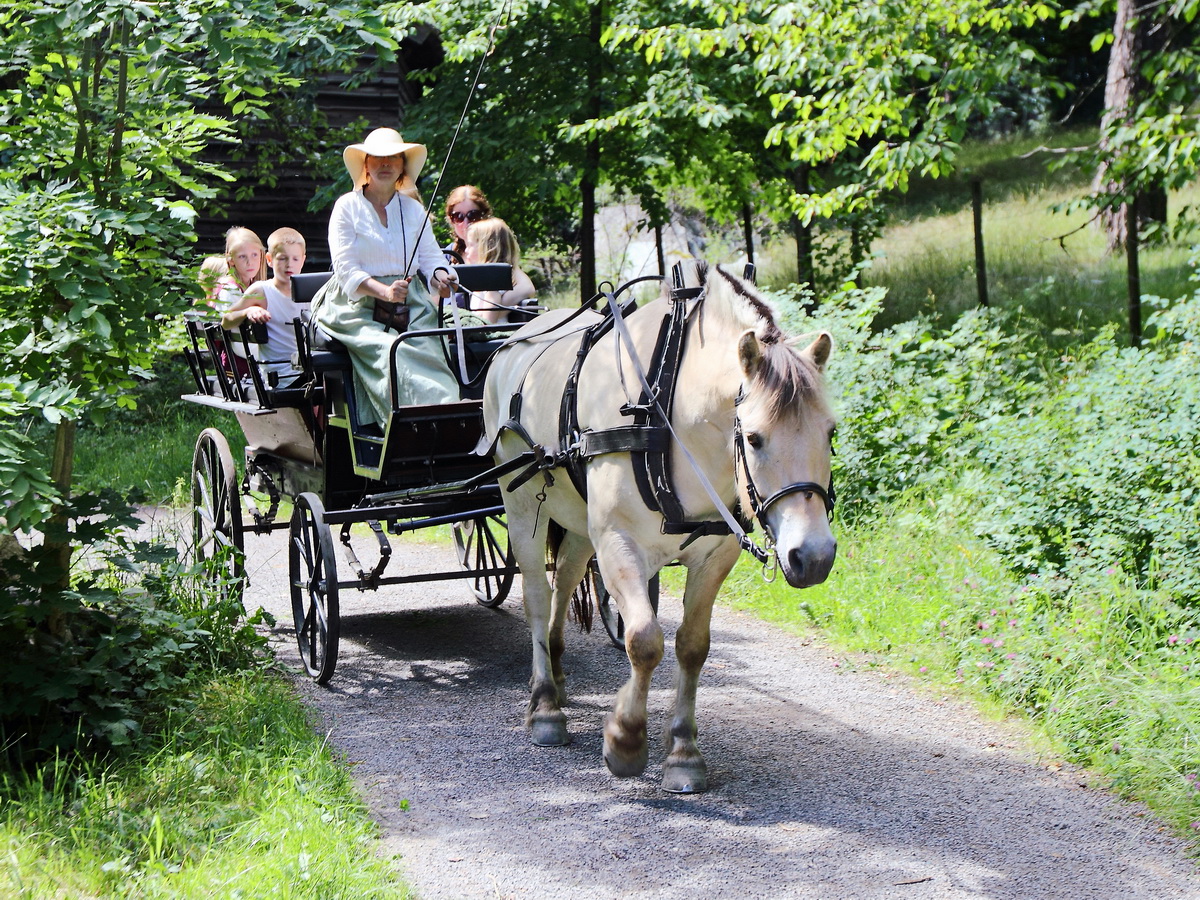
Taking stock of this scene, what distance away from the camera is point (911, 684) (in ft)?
17.5

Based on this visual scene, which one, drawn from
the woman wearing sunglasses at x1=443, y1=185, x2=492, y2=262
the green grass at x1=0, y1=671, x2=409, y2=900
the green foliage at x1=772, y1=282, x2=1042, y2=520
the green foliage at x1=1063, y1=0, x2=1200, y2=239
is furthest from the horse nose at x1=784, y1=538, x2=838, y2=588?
the green foliage at x1=1063, y1=0, x2=1200, y2=239

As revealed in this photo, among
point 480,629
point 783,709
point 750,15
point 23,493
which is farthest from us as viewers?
point 750,15

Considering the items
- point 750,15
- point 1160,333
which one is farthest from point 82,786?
point 750,15

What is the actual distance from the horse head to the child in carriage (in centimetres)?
317

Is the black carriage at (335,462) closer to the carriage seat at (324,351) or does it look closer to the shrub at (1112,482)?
the carriage seat at (324,351)

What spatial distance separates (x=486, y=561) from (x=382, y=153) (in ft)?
8.39

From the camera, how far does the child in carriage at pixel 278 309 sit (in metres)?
6.11

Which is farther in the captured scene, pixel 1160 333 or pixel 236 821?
pixel 1160 333

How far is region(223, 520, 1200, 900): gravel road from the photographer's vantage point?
3.41 metres

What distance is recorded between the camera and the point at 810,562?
128 inches

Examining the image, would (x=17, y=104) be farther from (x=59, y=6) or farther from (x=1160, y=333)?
(x=1160, y=333)

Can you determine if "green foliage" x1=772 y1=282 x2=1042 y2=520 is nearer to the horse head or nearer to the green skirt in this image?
the green skirt

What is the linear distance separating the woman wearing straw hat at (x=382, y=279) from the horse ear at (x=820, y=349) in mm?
2191

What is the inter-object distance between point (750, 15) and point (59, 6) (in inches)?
324
